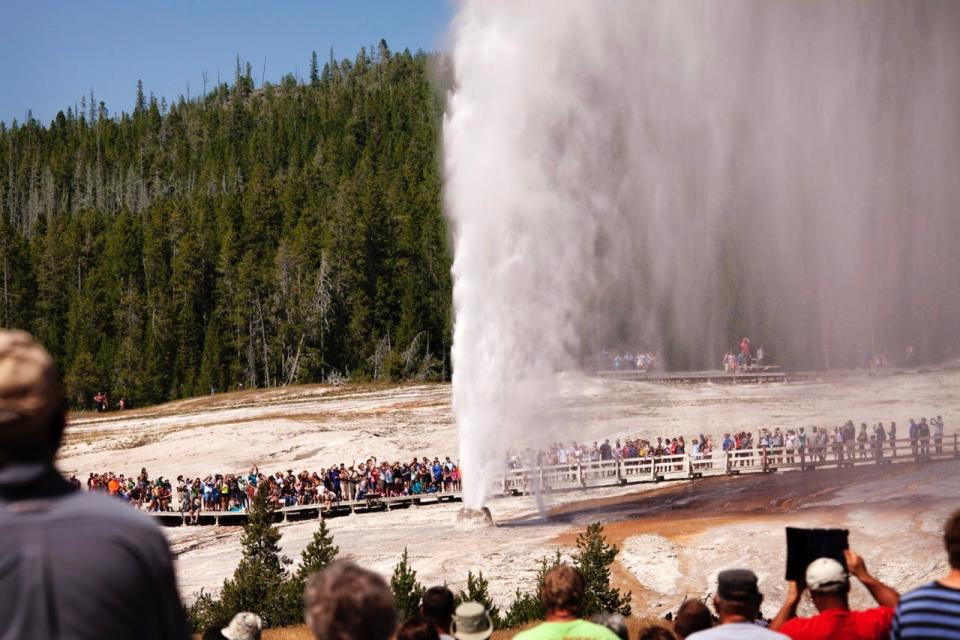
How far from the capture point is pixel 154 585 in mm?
2246

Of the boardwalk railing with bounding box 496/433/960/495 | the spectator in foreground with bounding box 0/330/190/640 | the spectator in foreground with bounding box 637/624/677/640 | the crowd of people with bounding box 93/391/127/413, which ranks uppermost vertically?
the crowd of people with bounding box 93/391/127/413

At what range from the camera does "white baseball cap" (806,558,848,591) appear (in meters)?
4.44

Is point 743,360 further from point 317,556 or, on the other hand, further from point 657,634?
point 657,634

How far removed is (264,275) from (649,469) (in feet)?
201

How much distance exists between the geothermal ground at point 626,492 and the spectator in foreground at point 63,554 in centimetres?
1524

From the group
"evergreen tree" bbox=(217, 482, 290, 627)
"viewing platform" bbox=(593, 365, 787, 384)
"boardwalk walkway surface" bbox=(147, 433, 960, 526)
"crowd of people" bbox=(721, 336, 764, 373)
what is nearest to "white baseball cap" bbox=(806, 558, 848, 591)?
"evergreen tree" bbox=(217, 482, 290, 627)

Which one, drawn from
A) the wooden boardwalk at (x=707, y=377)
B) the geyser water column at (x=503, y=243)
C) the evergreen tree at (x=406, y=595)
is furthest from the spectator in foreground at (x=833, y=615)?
the wooden boardwalk at (x=707, y=377)

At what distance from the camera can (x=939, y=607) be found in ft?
11.9

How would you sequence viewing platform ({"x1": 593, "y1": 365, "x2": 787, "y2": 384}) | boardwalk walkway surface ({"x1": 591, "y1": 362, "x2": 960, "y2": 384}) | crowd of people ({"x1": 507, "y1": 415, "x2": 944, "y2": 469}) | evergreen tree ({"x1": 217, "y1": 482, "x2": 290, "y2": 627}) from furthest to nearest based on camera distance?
viewing platform ({"x1": 593, "y1": 365, "x2": 787, "y2": 384}) → boardwalk walkway surface ({"x1": 591, "y1": 362, "x2": 960, "y2": 384}) → crowd of people ({"x1": 507, "y1": 415, "x2": 944, "y2": 469}) → evergreen tree ({"x1": 217, "y1": 482, "x2": 290, "y2": 627})

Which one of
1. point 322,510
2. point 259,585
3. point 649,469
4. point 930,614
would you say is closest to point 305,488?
point 322,510

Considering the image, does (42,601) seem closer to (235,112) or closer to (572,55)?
(572,55)

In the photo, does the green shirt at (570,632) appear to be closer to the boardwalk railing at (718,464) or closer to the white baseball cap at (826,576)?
the white baseball cap at (826,576)

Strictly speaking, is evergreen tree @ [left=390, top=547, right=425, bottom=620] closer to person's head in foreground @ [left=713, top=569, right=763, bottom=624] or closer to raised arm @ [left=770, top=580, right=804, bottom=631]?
raised arm @ [left=770, top=580, right=804, bottom=631]

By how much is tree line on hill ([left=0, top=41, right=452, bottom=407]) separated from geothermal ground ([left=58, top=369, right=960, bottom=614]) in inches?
1015
